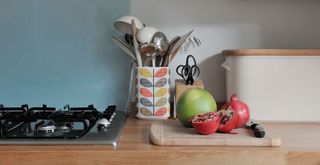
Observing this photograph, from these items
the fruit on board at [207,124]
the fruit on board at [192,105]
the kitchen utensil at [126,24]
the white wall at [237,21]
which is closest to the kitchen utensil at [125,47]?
the kitchen utensil at [126,24]

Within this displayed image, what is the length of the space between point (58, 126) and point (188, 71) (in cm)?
48

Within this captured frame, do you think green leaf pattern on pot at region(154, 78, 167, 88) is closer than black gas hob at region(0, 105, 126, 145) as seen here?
No

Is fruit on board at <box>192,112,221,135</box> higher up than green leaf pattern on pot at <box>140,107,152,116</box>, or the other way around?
fruit on board at <box>192,112,221,135</box>

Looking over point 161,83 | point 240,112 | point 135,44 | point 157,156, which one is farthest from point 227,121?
point 135,44

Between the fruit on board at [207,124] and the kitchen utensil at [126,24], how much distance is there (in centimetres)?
45

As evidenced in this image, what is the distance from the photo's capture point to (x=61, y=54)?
1.34 meters

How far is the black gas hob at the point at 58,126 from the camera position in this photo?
0.86 meters

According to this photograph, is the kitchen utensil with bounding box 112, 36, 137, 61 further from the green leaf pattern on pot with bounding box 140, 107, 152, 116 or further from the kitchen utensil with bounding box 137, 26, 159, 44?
the green leaf pattern on pot with bounding box 140, 107, 152, 116

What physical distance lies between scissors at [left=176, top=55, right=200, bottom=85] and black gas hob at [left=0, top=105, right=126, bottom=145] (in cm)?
25

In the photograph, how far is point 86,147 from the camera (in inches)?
32.6

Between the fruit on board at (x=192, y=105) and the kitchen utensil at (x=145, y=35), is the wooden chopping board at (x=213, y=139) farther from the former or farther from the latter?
A: the kitchen utensil at (x=145, y=35)

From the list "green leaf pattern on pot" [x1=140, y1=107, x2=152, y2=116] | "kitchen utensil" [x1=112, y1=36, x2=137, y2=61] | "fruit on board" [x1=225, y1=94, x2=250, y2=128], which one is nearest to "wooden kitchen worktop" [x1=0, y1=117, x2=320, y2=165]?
"fruit on board" [x1=225, y1=94, x2=250, y2=128]

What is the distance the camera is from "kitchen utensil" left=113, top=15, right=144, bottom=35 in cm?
123

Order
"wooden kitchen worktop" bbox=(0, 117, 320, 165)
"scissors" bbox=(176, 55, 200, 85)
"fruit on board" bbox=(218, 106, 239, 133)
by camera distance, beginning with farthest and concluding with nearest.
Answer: "scissors" bbox=(176, 55, 200, 85)
"fruit on board" bbox=(218, 106, 239, 133)
"wooden kitchen worktop" bbox=(0, 117, 320, 165)
